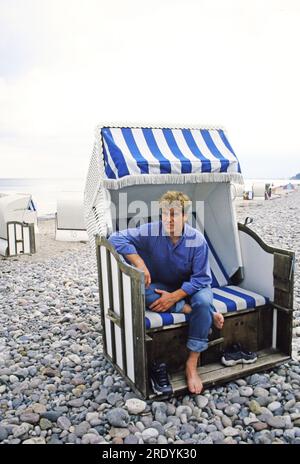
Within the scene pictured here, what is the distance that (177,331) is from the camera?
10.9ft

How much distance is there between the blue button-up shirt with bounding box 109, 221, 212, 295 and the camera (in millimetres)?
3326

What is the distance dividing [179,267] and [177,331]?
51 cm

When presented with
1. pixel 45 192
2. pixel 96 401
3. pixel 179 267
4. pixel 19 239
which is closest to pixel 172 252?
pixel 179 267

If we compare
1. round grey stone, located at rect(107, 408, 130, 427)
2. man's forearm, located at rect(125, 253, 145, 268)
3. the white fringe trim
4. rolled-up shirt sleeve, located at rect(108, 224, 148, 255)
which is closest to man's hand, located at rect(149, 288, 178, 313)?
man's forearm, located at rect(125, 253, 145, 268)

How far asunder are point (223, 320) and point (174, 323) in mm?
449

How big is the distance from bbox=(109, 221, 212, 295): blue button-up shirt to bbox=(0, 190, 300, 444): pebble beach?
2.89 ft

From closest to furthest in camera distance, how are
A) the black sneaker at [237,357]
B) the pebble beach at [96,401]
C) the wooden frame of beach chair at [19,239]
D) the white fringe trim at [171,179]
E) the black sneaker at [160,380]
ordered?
1. the pebble beach at [96,401]
2. the black sneaker at [160,380]
3. the black sneaker at [237,357]
4. the white fringe trim at [171,179]
5. the wooden frame of beach chair at [19,239]

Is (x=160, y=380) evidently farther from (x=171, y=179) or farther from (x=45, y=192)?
(x=45, y=192)

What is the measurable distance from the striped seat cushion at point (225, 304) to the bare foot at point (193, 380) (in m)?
0.39

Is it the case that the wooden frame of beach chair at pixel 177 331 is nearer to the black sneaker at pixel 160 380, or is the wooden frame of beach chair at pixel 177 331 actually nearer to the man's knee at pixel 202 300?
the black sneaker at pixel 160 380

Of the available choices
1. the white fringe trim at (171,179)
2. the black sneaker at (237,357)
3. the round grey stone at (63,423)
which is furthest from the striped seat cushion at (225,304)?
the white fringe trim at (171,179)

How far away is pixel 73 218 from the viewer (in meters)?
10.8

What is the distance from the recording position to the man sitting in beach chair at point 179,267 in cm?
322
